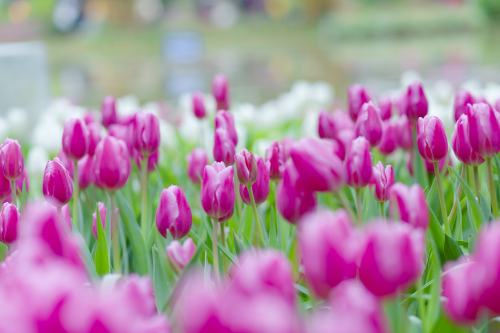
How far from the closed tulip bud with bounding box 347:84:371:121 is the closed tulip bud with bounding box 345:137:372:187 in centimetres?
58

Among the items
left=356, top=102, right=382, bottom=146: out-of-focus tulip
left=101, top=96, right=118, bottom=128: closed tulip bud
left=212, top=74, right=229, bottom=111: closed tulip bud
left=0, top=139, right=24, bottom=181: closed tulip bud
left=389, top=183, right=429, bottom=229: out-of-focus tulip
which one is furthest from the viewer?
left=212, top=74, right=229, bottom=111: closed tulip bud

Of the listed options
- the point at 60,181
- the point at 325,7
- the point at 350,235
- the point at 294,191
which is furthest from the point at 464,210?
the point at 325,7

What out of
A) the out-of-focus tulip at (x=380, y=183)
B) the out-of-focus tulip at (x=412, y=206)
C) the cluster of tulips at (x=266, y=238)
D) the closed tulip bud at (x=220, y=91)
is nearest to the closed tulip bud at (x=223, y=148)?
the cluster of tulips at (x=266, y=238)

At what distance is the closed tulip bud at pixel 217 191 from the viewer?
3.54 ft

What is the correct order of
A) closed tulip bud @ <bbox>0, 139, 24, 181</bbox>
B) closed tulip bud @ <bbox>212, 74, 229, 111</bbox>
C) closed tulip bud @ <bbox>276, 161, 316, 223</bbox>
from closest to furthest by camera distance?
closed tulip bud @ <bbox>276, 161, 316, 223</bbox>
closed tulip bud @ <bbox>0, 139, 24, 181</bbox>
closed tulip bud @ <bbox>212, 74, 229, 111</bbox>

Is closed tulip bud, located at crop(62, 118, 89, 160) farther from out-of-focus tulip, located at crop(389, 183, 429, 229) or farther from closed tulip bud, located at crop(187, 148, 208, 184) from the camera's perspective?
out-of-focus tulip, located at crop(389, 183, 429, 229)

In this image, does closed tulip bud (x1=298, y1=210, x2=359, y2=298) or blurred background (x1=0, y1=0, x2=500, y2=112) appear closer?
closed tulip bud (x1=298, y1=210, x2=359, y2=298)

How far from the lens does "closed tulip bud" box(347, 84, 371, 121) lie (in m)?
1.62

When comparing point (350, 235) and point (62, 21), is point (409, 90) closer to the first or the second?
point (350, 235)

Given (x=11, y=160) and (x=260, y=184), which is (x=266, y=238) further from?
(x=11, y=160)

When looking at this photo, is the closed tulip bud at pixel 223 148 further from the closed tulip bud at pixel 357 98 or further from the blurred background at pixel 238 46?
the blurred background at pixel 238 46

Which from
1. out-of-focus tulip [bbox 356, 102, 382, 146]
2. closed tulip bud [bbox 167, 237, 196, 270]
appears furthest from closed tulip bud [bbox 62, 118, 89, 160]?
out-of-focus tulip [bbox 356, 102, 382, 146]

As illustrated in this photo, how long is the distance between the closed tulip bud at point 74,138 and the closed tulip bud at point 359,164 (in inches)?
18.8

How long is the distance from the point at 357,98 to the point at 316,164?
30.5 inches
